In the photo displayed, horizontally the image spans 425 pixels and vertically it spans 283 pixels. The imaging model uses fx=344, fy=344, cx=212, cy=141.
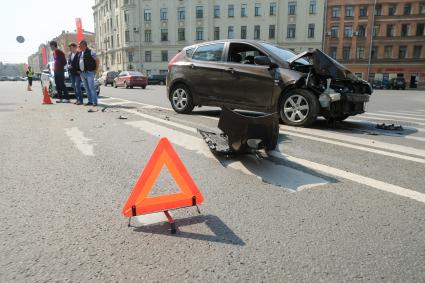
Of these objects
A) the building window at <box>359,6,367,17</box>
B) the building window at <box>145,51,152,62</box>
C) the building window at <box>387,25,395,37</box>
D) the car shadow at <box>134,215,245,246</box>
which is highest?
the building window at <box>359,6,367,17</box>

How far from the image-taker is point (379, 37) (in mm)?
57781

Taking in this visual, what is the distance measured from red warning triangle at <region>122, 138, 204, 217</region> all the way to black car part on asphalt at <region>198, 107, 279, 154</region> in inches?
58.5

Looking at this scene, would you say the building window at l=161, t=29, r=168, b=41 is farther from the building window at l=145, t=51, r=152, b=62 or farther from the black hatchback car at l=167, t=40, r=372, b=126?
the black hatchback car at l=167, t=40, r=372, b=126

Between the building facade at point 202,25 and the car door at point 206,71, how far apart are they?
55877mm

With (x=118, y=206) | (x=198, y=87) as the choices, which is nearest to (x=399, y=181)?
(x=118, y=206)

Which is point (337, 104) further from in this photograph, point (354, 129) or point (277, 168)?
point (277, 168)

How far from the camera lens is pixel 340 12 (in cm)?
5919

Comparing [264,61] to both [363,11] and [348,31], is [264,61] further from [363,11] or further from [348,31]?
[363,11]

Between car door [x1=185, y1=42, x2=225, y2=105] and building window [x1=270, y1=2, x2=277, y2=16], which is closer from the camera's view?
car door [x1=185, y1=42, x2=225, y2=105]

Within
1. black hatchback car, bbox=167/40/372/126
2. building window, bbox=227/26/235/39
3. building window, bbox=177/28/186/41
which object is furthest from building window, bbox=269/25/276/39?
black hatchback car, bbox=167/40/372/126

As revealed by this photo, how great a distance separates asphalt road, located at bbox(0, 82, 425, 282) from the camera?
2.04m

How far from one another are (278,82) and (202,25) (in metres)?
60.7

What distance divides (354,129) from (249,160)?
3316mm

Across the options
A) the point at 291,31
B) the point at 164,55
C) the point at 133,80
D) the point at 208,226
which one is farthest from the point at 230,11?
the point at 208,226
